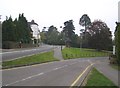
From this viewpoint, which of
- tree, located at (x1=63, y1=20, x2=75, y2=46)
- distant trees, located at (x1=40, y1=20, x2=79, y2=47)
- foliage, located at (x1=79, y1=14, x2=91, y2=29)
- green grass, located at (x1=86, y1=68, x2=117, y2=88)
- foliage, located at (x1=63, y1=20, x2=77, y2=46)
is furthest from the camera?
tree, located at (x1=63, y1=20, x2=75, y2=46)

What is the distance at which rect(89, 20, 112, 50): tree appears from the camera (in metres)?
121

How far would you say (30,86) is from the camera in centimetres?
1688

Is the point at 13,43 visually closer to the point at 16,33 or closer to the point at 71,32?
the point at 16,33

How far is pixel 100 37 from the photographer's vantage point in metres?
121

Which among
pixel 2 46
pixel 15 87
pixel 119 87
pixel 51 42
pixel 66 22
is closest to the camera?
pixel 15 87

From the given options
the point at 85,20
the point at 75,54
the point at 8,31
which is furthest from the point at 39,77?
the point at 85,20

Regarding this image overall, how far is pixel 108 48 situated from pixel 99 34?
8617mm

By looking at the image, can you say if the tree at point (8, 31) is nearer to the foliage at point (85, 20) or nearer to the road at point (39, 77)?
the road at point (39, 77)

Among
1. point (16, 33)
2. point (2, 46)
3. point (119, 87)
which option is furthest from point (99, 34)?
point (119, 87)

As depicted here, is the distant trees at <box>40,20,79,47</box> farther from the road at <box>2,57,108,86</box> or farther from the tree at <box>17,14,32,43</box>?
the road at <box>2,57,108,86</box>

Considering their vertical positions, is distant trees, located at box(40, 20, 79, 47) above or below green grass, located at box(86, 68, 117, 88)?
above

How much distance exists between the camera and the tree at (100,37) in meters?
121

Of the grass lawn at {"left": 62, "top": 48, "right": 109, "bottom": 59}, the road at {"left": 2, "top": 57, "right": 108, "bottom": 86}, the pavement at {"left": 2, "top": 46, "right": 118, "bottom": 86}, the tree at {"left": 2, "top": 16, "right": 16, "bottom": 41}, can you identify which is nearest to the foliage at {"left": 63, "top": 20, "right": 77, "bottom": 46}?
the grass lawn at {"left": 62, "top": 48, "right": 109, "bottom": 59}

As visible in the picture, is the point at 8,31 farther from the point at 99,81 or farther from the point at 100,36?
the point at 99,81
